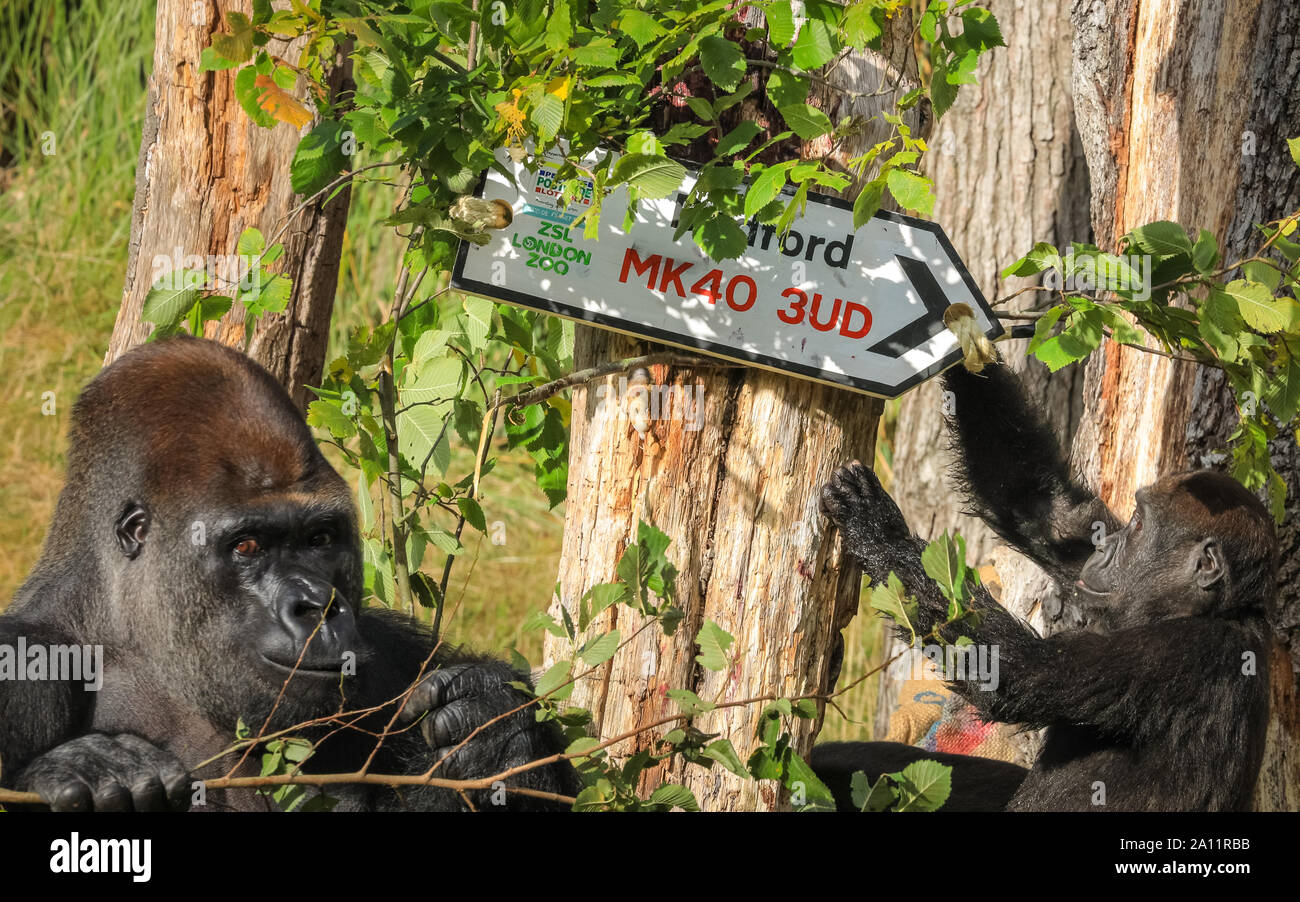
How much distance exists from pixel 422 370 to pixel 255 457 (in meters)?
0.77

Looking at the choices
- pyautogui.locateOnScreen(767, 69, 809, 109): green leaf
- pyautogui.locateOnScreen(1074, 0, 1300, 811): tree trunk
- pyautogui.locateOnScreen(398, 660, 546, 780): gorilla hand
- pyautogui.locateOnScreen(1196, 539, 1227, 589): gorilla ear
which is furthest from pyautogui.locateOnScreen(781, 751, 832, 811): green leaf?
pyautogui.locateOnScreen(1074, 0, 1300, 811): tree trunk

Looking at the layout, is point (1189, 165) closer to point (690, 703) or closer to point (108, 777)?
point (690, 703)

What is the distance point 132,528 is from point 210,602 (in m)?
0.26

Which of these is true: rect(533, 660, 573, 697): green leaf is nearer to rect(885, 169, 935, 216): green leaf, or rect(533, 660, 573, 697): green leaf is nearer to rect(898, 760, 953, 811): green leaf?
rect(898, 760, 953, 811): green leaf

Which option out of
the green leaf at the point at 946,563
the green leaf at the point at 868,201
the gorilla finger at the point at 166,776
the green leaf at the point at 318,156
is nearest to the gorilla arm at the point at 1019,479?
the green leaf at the point at 946,563

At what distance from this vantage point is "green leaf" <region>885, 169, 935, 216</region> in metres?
2.26

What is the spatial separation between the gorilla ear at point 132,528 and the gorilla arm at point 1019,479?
2.23 meters

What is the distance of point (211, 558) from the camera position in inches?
103

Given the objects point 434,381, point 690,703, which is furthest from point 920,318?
point 434,381

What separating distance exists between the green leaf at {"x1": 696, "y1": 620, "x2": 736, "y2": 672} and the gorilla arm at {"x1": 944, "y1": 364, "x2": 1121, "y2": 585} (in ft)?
5.08

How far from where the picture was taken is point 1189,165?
4371mm

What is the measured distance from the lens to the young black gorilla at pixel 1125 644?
3.43 meters

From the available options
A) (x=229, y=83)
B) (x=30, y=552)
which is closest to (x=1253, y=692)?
(x=229, y=83)

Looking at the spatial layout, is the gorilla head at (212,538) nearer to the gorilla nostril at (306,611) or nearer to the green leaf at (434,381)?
the gorilla nostril at (306,611)
